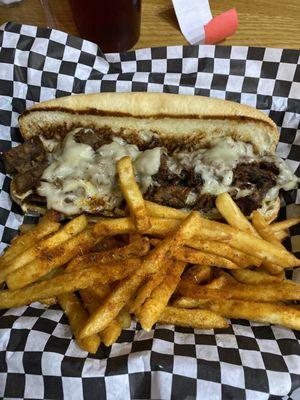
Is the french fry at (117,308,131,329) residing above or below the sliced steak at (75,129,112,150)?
below

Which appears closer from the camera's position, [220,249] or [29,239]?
[220,249]

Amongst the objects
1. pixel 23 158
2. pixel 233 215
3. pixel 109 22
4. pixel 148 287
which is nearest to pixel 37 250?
pixel 148 287

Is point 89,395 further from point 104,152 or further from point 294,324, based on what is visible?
point 104,152

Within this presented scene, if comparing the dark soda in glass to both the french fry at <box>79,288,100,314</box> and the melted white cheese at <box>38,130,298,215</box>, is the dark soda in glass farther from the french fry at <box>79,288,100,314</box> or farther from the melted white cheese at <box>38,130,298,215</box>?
the french fry at <box>79,288,100,314</box>

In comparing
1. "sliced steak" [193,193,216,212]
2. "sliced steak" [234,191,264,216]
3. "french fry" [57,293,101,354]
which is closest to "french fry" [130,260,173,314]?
"french fry" [57,293,101,354]

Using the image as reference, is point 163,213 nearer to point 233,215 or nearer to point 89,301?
point 233,215

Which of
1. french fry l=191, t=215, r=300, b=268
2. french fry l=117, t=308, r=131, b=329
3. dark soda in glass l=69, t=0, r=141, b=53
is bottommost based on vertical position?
french fry l=117, t=308, r=131, b=329

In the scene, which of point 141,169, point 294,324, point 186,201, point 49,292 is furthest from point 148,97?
point 294,324
